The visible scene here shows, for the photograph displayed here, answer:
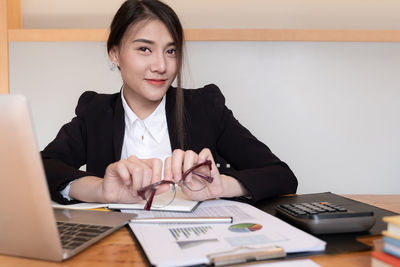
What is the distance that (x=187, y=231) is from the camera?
23.8 inches

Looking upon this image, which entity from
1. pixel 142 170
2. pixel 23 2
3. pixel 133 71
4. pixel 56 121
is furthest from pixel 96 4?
pixel 142 170

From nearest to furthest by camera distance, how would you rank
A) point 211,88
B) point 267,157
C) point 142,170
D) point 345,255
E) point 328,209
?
point 345,255 → point 328,209 → point 142,170 → point 267,157 → point 211,88

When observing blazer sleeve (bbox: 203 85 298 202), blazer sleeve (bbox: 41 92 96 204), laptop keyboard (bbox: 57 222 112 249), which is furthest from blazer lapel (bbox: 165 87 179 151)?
laptop keyboard (bbox: 57 222 112 249)

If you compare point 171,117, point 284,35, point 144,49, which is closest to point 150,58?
point 144,49

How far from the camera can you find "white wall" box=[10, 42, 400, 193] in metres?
1.75

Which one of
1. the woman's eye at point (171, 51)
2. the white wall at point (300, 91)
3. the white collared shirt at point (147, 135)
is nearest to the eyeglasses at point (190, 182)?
the white collared shirt at point (147, 135)

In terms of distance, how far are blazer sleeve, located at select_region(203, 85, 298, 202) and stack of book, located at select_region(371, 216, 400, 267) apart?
41 cm

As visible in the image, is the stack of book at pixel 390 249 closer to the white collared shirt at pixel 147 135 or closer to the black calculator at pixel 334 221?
the black calculator at pixel 334 221

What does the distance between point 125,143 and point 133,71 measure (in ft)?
0.82

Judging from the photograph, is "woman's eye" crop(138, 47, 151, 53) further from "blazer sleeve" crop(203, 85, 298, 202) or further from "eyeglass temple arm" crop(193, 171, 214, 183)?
"eyeglass temple arm" crop(193, 171, 214, 183)

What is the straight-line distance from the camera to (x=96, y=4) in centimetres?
193

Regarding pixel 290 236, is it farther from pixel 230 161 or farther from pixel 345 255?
pixel 230 161

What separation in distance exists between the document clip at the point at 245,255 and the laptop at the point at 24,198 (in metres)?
0.19

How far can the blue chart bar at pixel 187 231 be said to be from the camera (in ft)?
1.92
